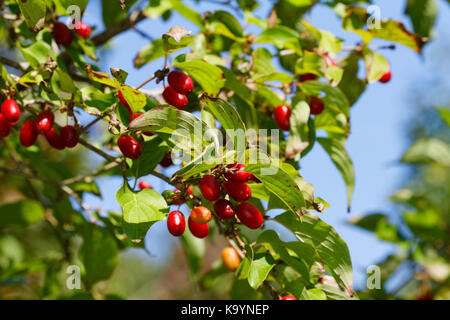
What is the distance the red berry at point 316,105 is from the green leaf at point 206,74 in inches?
14.7

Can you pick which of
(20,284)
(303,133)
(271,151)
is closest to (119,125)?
(271,151)

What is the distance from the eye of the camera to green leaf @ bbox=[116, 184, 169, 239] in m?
1.17

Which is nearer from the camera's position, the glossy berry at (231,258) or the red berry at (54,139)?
the red berry at (54,139)

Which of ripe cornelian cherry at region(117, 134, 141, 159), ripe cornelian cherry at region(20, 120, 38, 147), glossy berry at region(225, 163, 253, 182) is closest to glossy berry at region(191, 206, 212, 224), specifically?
glossy berry at region(225, 163, 253, 182)

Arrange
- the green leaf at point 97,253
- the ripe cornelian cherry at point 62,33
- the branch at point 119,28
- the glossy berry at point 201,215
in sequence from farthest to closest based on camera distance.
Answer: the branch at point 119,28 → the green leaf at point 97,253 → the ripe cornelian cherry at point 62,33 → the glossy berry at point 201,215

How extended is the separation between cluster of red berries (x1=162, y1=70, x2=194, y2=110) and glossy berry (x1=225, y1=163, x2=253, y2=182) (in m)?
0.27

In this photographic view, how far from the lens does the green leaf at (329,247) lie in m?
1.28

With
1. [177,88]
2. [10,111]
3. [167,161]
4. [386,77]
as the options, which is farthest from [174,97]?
[386,77]

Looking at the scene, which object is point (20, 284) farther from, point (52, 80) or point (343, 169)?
point (343, 169)

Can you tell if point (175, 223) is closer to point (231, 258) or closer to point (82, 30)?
point (231, 258)

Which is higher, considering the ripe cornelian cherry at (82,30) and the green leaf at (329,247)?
the ripe cornelian cherry at (82,30)

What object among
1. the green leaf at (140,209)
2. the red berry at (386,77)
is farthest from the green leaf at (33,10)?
the red berry at (386,77)

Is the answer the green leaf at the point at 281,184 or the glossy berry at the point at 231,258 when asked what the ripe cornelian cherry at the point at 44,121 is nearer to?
the green leaf at the point at 281,184

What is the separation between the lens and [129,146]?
4.09 ft
